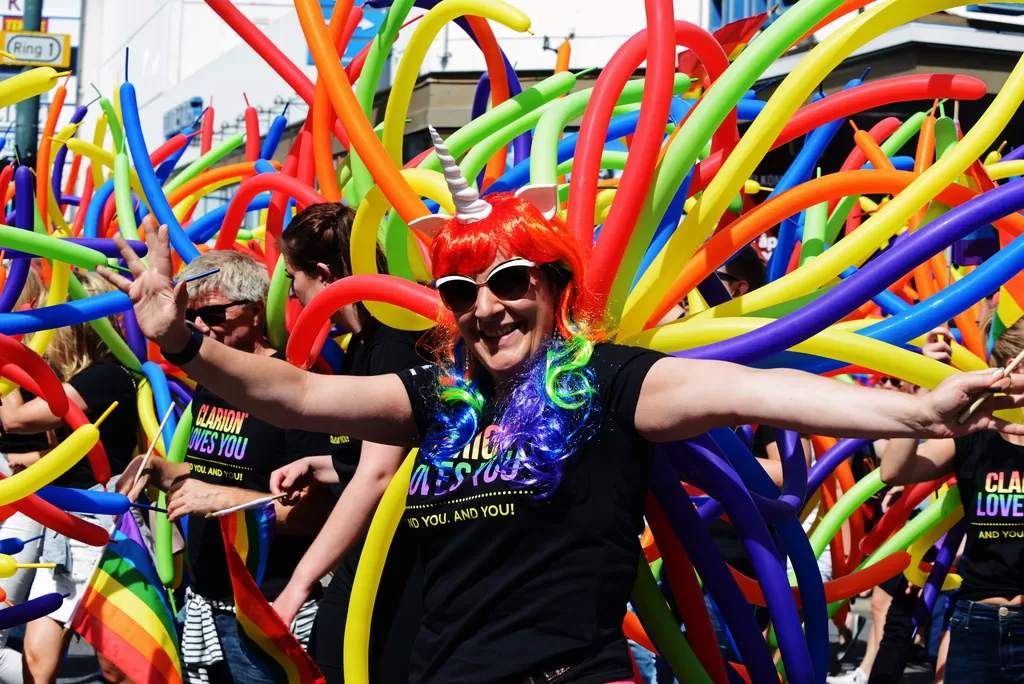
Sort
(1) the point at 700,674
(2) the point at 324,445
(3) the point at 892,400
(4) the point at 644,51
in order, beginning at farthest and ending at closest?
(2) the point at 324,445 → (4) the point at 644,51 → (1) the point at 700,674 → (3) the point at 892,400

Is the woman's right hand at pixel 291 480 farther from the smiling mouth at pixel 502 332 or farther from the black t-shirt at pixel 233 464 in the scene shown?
the smiling mouth at pixel 502 332

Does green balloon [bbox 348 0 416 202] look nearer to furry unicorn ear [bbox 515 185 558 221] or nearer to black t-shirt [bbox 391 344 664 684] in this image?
furry unicorn ear [bbox 515 185 558 221]

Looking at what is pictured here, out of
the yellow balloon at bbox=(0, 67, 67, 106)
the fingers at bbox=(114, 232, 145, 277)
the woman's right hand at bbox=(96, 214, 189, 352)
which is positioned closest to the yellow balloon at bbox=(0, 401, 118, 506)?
the yellow balloon at bbox=(0, 67, 67, 106)

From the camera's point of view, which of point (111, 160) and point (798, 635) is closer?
point (798, 635)

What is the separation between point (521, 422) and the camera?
7.16ft

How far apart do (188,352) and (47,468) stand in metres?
1.14

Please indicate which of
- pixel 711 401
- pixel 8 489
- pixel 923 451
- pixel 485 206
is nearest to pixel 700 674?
pixel 711 401

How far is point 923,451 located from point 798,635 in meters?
1.15

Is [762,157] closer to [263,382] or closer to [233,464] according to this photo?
[263,382]

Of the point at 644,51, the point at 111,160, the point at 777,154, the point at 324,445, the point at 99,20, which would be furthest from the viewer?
the point at 99,20

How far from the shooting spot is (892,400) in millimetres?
1870

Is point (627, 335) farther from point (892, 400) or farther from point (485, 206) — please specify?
point (892, 400)

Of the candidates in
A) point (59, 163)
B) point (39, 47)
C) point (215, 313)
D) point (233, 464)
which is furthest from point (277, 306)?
point (39, 47)

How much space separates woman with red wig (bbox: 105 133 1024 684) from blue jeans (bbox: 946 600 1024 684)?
4.51 feet
